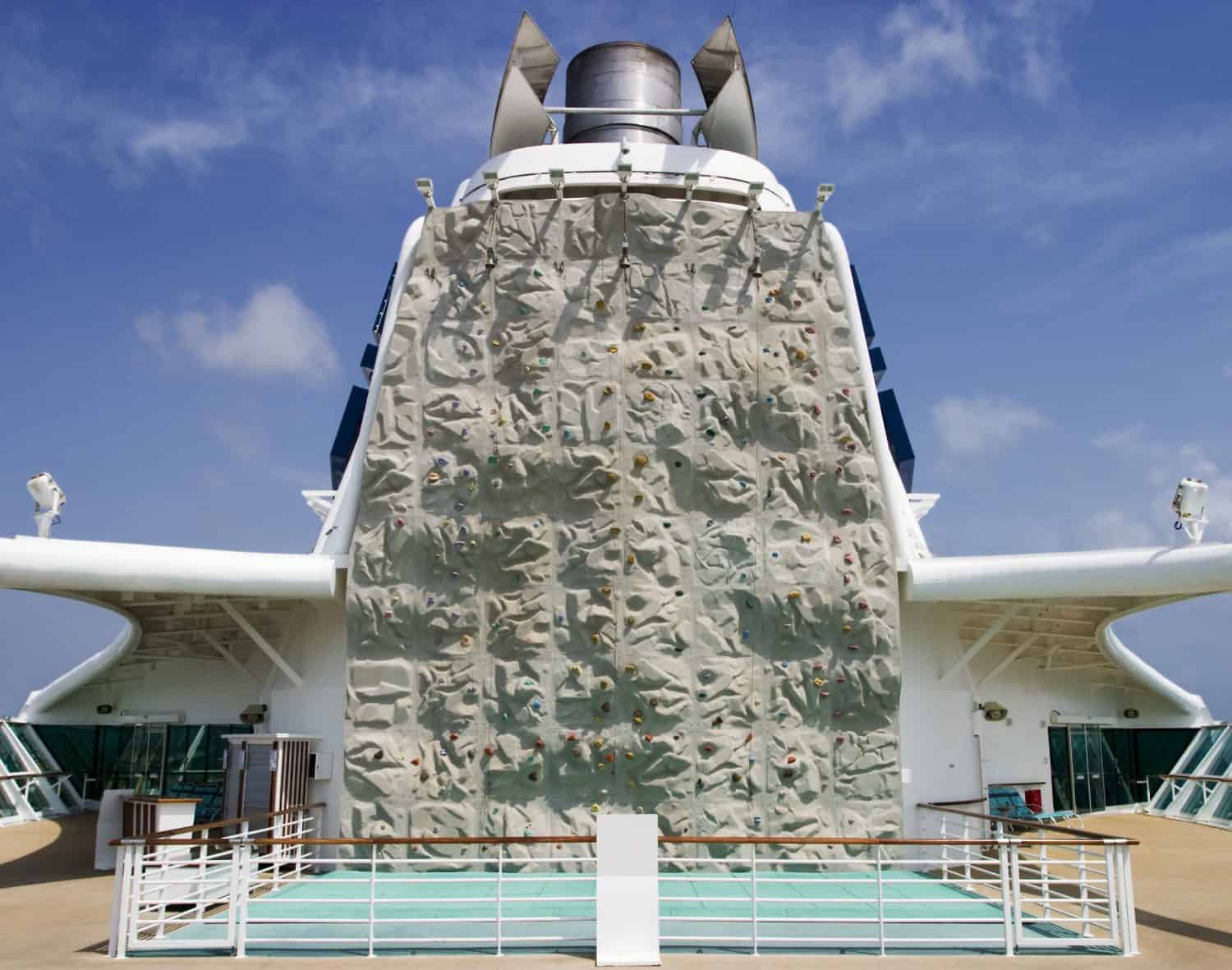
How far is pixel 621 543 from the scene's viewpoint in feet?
38.2

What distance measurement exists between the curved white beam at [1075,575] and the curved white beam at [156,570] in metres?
6.77

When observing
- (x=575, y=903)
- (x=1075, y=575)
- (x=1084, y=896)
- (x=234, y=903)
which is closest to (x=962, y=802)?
(x=1075, y=575)

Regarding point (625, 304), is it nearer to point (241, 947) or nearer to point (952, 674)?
point (952, 674)

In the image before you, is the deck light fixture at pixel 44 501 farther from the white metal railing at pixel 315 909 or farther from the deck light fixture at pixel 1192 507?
the deck light fixture at pixel 1192 507

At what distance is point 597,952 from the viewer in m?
7.17

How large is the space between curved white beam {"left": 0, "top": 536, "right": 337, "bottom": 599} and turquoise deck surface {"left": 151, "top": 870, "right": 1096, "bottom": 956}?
3.16 meters

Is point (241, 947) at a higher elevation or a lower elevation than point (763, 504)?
lower

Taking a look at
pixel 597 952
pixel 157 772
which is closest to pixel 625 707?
pixel 597 952

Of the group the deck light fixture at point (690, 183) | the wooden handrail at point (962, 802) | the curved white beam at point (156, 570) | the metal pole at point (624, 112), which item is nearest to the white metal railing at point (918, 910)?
the wooden handrail at point (962, 802)

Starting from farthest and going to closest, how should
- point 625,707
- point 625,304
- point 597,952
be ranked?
1. point 625,304
2. point 625,707
3. point 597,952

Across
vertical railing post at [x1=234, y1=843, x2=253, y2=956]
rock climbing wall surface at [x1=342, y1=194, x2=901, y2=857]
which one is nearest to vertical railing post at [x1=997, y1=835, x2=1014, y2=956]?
rock climbing wall surface at [x1=342, y1=194, x2=901, y2=857]

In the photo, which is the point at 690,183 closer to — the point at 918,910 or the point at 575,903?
the point at 575,903

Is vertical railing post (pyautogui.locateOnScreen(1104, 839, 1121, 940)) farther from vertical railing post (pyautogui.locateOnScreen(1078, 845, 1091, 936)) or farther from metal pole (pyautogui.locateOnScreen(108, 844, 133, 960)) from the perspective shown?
metal pole (pyautogui.locateOnScreen(108, 844, 133, 960))

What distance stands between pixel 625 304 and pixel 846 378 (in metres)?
2.69
